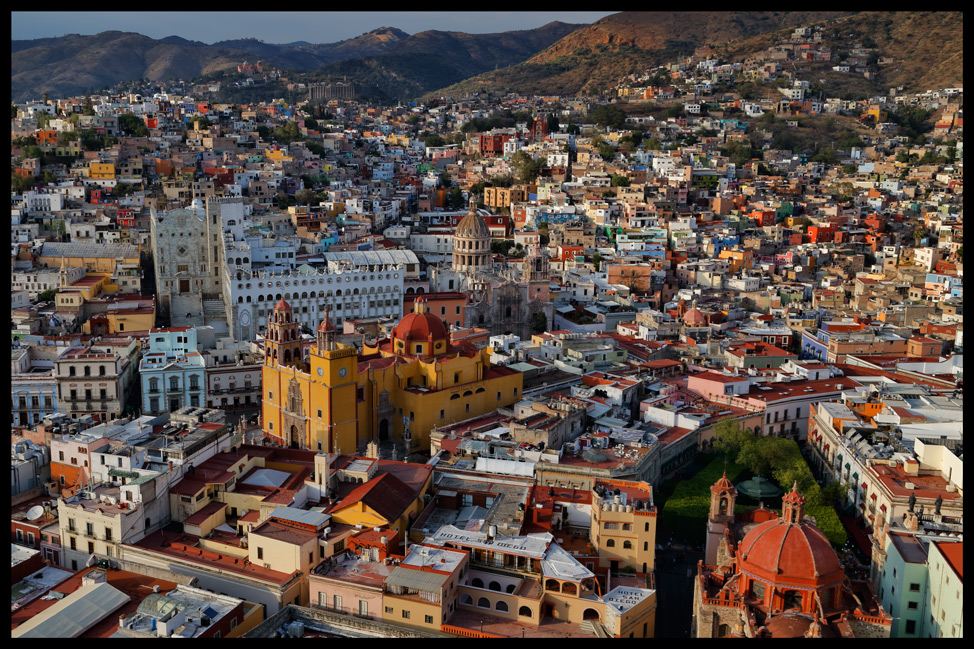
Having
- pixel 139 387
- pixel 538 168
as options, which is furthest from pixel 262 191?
pixel 139 387

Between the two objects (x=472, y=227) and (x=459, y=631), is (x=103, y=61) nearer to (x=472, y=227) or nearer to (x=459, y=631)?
(x=472, y=227)

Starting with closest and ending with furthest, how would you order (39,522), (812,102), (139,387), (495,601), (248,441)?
(495,601) < (39,522) < (248,441) < (139,387) < (812,102)

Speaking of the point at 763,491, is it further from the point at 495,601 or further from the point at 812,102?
the point at 812,102

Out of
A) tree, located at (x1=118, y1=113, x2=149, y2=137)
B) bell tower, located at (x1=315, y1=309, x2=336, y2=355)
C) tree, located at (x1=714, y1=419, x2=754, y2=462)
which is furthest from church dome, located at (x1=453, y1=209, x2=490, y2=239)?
tree, located at (x1=118, y1=113, x2=149, y2=137)

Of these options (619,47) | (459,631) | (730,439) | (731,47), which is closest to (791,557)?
(459,631)
